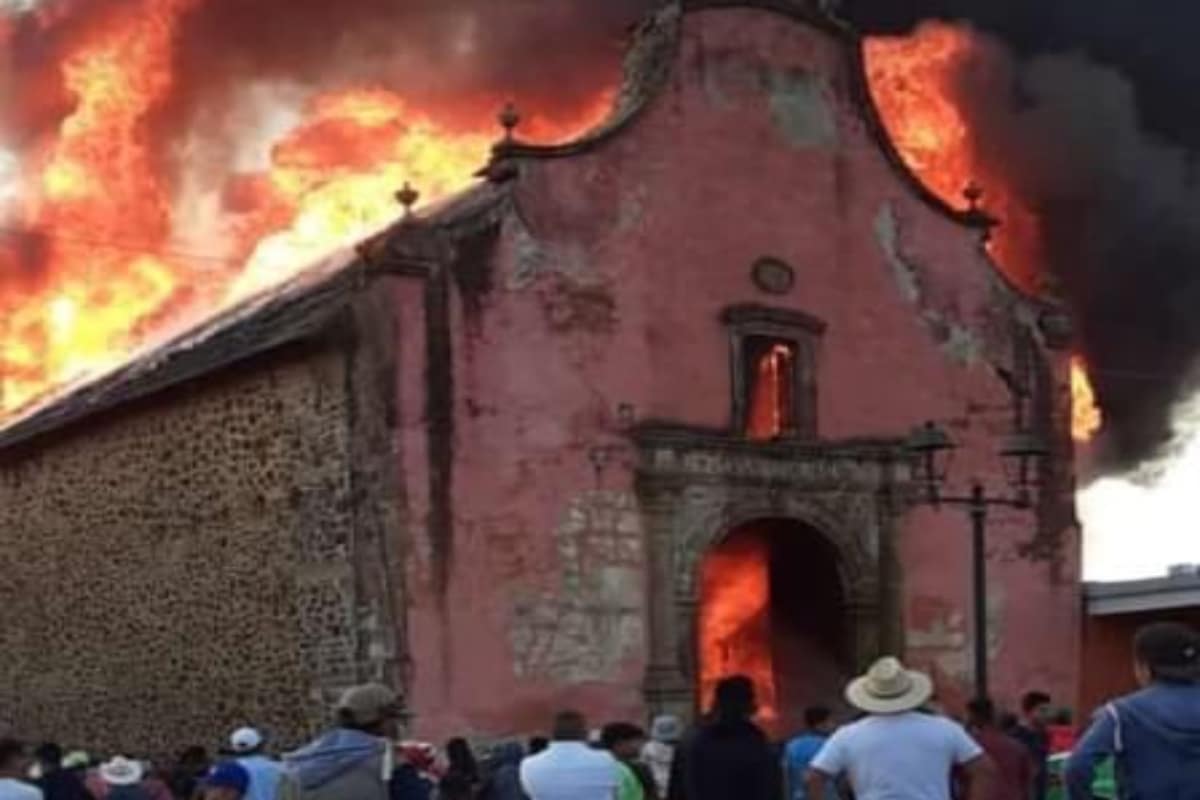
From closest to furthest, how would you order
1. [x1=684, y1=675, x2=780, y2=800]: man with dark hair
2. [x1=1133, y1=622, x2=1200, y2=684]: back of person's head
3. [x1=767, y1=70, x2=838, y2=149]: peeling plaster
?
[x1=1133, y1=622, x2=1200, y2=684]: back of person's head, [x1=684, y1=675, x2=780, y2=800]: man with dark hair, [x1=767, y1=70, x2=838, y2=149]: peeling plaster

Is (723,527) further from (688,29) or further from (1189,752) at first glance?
(1189,752)

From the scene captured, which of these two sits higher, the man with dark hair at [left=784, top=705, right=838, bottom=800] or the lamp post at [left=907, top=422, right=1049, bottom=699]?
the lamp post at [left=907, top=422, right=1049, bottom=699]

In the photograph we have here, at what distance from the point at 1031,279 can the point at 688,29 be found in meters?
6.48

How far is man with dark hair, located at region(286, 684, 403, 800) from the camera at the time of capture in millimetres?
8047

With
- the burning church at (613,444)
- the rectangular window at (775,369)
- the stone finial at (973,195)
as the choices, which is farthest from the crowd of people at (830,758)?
the stone finial at (973,195)

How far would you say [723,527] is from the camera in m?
23.9

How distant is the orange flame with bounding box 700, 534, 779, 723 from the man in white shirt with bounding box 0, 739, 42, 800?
16.0 m

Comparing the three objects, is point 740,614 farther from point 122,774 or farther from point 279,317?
point 122,774

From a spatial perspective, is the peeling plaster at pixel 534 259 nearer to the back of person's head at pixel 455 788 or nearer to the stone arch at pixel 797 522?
the stone arch at pixel 797 522

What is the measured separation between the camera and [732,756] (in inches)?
372

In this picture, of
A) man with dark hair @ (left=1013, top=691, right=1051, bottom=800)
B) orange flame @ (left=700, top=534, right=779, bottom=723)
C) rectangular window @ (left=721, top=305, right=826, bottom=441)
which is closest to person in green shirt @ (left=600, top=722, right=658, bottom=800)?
man with dark hair @ (left=1013, top=691, right=1051, bottom=800)

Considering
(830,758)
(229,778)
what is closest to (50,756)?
(229,778)

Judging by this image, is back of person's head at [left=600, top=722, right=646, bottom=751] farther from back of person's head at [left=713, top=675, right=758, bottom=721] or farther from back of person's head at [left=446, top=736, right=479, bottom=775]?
back of person's head at [left=446, top=736, right=479, bottom=775]

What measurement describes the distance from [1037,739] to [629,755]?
323cm
